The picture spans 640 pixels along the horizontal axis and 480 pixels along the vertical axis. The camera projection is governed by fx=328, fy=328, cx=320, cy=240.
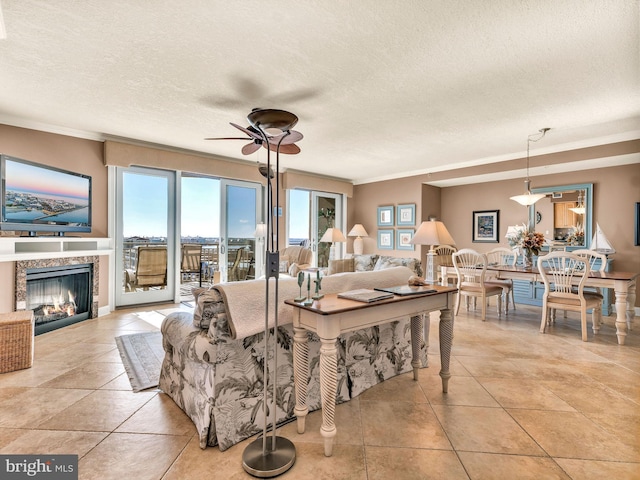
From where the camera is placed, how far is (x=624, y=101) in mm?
3168

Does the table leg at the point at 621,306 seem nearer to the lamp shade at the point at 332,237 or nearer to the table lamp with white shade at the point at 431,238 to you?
the table lamp with white shade at the point at 431,238

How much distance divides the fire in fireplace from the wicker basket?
1.10m

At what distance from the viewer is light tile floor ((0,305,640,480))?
61.8 inches

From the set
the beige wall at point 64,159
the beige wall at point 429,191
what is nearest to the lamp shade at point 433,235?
the beige wall at point 429,191

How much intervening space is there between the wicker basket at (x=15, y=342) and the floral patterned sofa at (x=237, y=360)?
132 centimetres

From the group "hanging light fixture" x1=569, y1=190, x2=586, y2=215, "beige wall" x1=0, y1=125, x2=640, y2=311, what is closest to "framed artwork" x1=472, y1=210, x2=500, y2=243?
"beige wall" x1=0, y1=125, x2=640, y2=311

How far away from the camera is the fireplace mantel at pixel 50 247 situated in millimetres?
3359

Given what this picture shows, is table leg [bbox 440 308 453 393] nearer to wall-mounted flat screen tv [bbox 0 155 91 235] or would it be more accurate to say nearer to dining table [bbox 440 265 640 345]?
dining table [bbox 440 265 640 345]

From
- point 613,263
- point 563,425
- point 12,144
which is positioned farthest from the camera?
point 613,263

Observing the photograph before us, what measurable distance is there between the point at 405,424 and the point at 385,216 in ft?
18.0

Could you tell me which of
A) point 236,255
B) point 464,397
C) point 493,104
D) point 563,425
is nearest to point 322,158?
point 236,255

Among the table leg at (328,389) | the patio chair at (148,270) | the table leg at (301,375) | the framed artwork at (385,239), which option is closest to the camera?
the table leg at (328,389)

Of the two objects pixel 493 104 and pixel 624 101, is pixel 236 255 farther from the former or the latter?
pixel 624 101

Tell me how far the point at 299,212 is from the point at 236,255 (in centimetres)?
183
